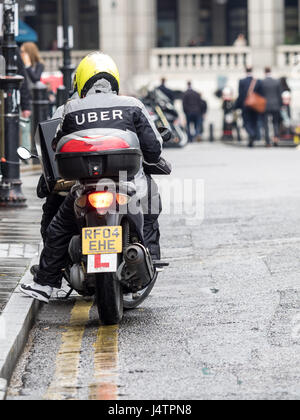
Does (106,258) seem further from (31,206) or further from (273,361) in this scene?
(31,206)

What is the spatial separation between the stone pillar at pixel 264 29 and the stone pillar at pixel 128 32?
11.7ft

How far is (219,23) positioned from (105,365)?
43.9 metres

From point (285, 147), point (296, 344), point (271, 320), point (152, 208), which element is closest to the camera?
point (296, 344)

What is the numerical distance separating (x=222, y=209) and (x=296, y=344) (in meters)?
6.93

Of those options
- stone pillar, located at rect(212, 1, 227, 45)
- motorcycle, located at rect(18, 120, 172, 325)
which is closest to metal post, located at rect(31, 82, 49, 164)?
motorcycle, located at rect(18, 120, 172, 325)

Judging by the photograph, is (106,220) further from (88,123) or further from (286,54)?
(286,54)

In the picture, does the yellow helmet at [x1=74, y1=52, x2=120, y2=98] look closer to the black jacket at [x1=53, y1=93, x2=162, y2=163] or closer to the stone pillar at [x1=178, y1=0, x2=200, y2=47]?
the black jacket at [x1=53, y1=93, x2=162, y2=163]

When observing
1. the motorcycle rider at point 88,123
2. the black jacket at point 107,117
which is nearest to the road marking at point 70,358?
the motorcycle rider at point 88,123

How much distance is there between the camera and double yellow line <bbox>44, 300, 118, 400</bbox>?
5.65 meters

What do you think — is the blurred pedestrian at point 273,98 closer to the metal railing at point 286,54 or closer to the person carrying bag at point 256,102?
the person carrying bag at point 256,102

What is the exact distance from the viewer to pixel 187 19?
48.6 meters

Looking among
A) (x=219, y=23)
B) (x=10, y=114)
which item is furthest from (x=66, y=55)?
(x=219, y=23)

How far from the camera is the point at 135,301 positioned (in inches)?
301
